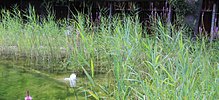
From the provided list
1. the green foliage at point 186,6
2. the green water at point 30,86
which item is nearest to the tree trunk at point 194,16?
the green foliage at point 186,6

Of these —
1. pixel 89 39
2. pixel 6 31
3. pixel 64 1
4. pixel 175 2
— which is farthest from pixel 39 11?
pixel 89 39

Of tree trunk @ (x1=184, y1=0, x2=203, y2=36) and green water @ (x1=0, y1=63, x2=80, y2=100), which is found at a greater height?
tree trunk @ (x1=184, y1=0, x2=203, y2=36)

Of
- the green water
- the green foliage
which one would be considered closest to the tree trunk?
the green foliage

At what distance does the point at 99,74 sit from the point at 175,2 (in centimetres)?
481

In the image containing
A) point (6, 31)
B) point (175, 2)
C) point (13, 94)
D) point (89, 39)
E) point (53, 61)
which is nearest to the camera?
point (13, 94)

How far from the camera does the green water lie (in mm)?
2931

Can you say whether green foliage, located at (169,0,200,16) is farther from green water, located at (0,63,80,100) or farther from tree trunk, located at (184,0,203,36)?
green water, located at (0,63,80,100)

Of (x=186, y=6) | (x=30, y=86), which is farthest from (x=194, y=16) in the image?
(x=30, y=86)

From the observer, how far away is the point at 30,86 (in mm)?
3275

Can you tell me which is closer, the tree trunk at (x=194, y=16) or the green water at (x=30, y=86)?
the green water at (x=30, y=86)

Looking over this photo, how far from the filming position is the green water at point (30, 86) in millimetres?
2931

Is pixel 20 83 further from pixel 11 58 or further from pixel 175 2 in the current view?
pixel 175 2

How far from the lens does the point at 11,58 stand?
490 centimetres

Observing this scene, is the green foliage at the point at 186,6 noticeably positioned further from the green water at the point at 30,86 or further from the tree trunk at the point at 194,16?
the green water at the point at 30,86
